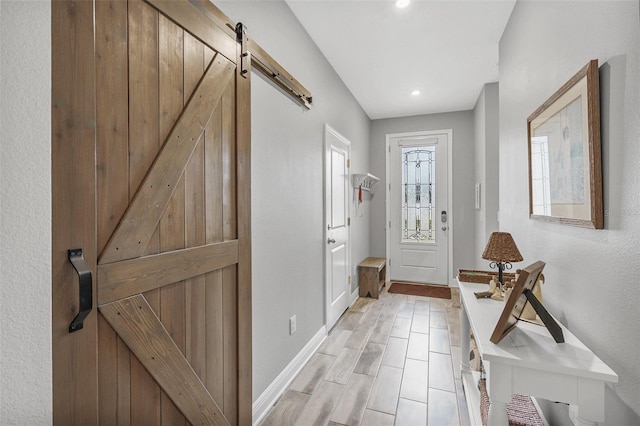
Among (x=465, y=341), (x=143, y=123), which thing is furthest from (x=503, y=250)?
(x=143, y=123)

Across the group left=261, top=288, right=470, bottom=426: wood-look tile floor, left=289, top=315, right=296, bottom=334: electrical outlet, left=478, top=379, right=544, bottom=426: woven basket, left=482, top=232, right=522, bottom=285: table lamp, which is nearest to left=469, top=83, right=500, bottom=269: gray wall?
left=261, top=288, right=470, bottom=426: wood-look tile floor

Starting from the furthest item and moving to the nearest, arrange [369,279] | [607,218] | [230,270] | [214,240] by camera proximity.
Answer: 1. [369,279]
2. [230,270]
3. [214,240]
4. [607,218]

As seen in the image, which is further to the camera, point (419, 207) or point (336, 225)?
point (419, 207)

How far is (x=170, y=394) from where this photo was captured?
120cm

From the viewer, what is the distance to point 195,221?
4.32 feet

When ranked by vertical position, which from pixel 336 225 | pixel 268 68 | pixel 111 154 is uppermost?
pixel 268 68

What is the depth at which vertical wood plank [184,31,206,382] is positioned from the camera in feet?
4.17

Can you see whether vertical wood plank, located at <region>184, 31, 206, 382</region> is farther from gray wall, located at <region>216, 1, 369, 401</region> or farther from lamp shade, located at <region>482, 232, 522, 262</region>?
lamp shade, located at <region>482, 232, 522, 262</region>

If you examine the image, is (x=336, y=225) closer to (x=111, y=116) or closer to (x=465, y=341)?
(x=465, y=341)

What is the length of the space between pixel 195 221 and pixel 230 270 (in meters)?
0.35

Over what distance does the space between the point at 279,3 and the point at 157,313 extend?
207cm
